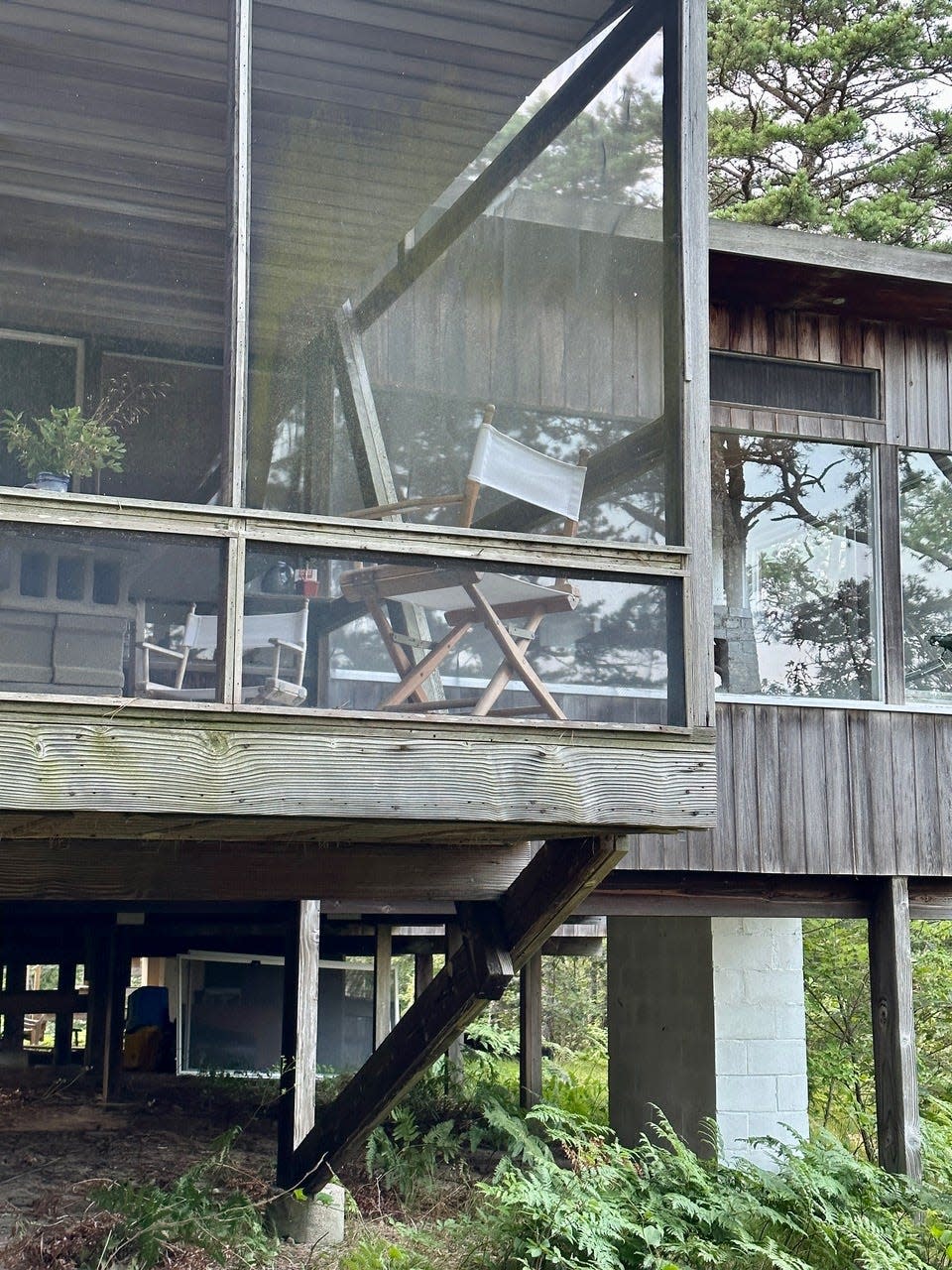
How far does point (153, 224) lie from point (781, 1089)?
5.93m

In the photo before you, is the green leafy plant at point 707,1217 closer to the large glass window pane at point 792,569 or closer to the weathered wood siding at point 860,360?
the large glass window pane at point 792,569

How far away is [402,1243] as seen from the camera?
6555 millimetres

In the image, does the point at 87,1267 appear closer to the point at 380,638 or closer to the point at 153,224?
the point at 380,638

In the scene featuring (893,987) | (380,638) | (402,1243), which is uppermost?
(380,638)

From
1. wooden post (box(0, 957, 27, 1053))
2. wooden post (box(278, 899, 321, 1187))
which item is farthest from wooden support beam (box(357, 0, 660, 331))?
wooden post (box(0, 957, 27, 1053))

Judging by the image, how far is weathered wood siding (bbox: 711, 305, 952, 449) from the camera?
7.96 meters

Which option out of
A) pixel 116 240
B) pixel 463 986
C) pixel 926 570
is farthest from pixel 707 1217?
pixel 116 240

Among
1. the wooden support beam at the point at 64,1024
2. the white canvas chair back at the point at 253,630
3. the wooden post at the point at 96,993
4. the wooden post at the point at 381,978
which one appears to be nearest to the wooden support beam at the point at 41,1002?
the wooden post at the point at 96,993

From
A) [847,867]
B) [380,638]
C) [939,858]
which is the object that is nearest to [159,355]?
[380,638]

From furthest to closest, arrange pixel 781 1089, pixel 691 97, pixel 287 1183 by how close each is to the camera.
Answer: pixel 781 1089 → pixel 287 1183 → pixel 691 97

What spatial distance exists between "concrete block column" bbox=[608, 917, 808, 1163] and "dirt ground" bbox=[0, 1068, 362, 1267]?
6.73ft

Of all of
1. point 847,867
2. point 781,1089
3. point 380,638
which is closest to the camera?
point 380,638

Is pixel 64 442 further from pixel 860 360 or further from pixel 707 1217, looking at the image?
pixel 860 360

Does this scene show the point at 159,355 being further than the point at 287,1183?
No
